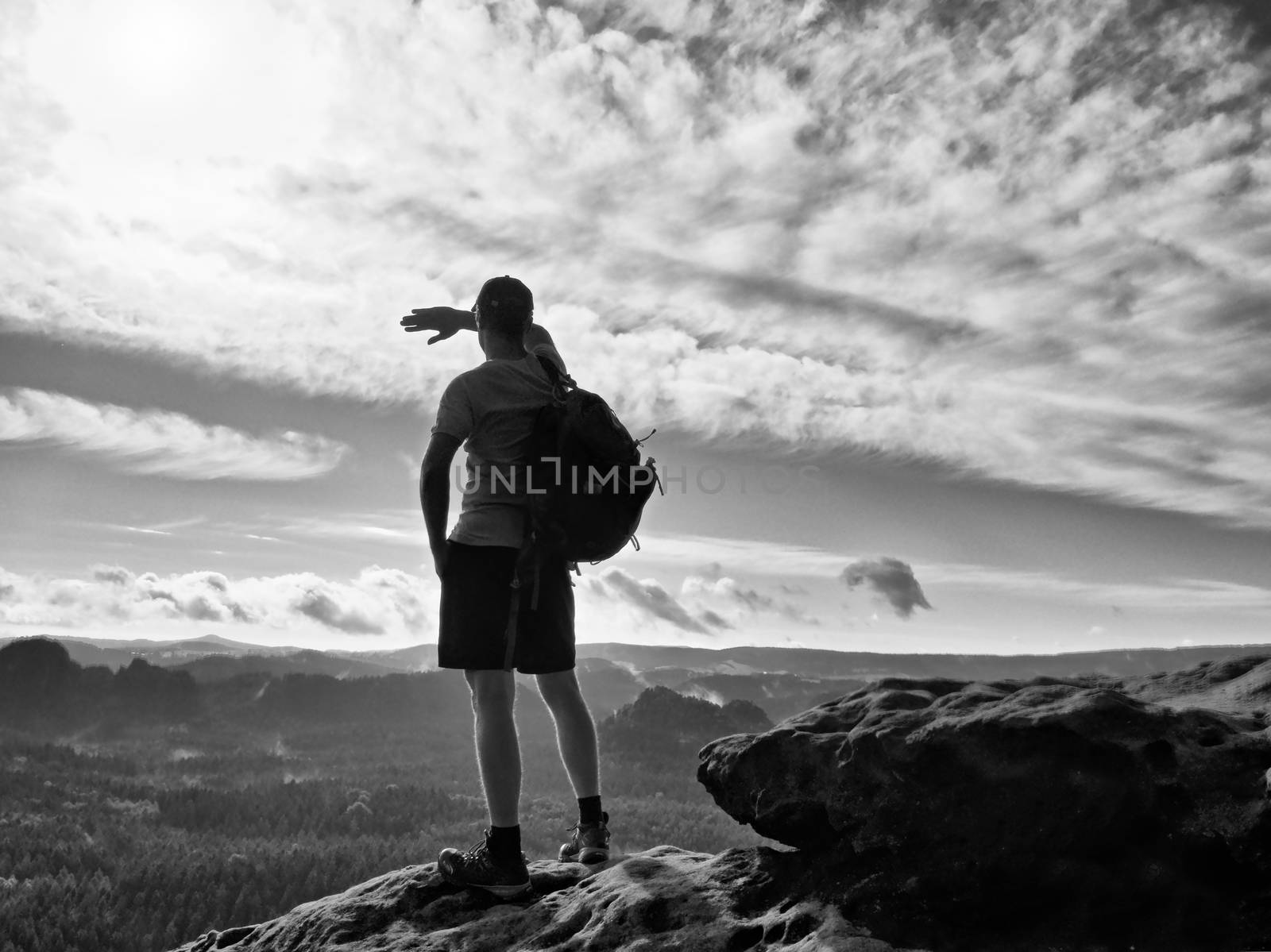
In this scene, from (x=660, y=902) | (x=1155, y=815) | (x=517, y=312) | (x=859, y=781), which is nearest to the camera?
(x=1155, y=815)

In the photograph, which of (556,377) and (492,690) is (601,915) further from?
(556,377)

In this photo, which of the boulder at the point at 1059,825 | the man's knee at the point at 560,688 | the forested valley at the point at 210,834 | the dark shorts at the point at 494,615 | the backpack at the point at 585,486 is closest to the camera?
the boulder at the point at 1059,825

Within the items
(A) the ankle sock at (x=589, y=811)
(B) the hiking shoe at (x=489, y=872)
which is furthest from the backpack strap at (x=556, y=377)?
(B) the hiking shoe at (x=489, y=872)

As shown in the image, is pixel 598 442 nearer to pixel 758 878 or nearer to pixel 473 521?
pixel 473 521

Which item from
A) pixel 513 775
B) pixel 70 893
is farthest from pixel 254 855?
pixel 513 775

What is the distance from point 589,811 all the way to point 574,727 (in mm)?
749

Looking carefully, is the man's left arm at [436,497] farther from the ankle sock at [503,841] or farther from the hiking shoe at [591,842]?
the hiking shoe at [591,842]

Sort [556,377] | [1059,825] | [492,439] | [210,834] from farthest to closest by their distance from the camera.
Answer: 1. [210,834]
2. [556,377]
3. [492,439]
4. [1059,825]

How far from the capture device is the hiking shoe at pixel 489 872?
6.06 m

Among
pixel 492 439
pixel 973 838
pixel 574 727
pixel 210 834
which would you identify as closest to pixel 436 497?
pixel 492 439

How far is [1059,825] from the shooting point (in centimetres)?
434

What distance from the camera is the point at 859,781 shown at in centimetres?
507

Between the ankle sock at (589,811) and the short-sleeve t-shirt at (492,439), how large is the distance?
2.11 metres

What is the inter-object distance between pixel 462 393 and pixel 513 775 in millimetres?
2812
